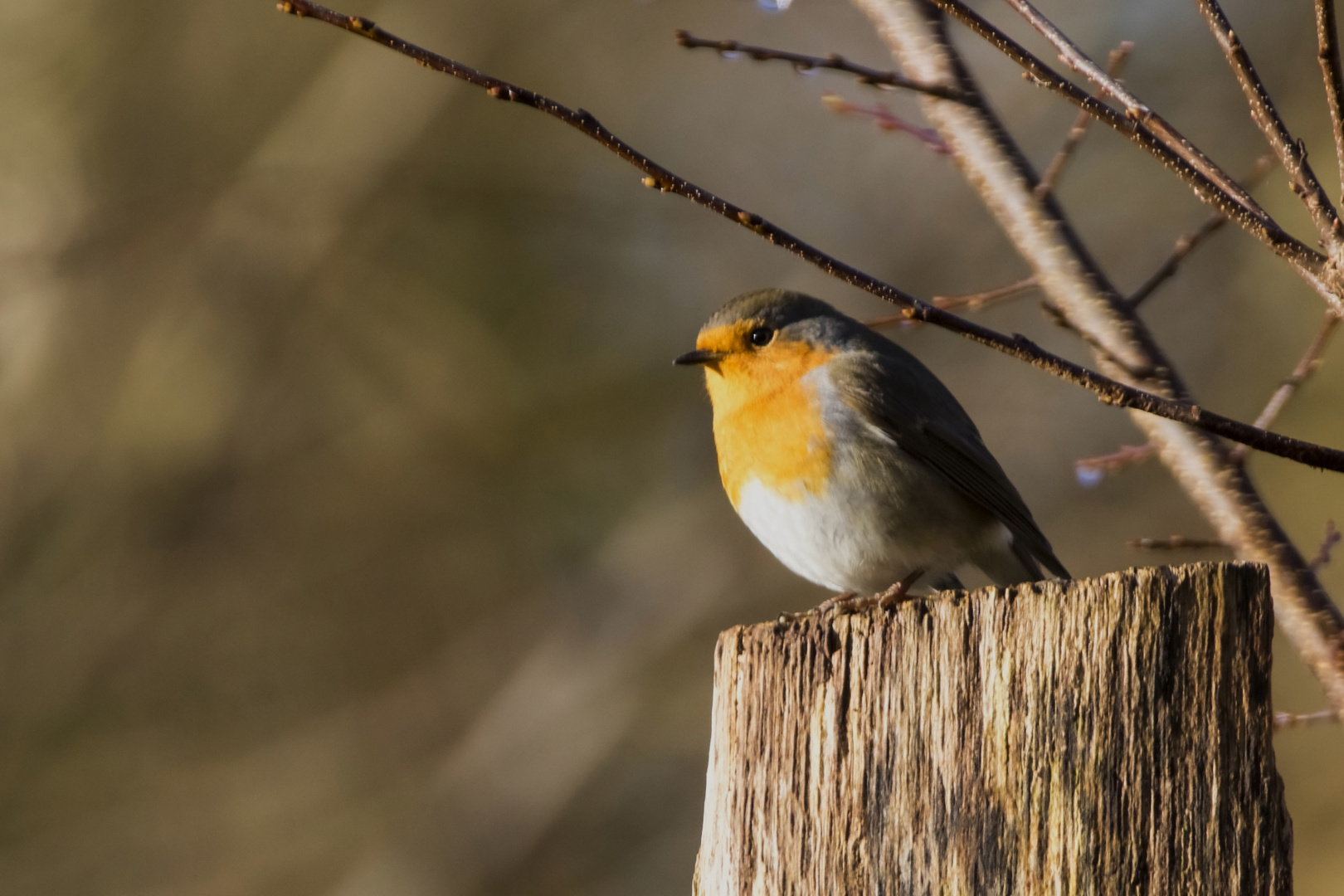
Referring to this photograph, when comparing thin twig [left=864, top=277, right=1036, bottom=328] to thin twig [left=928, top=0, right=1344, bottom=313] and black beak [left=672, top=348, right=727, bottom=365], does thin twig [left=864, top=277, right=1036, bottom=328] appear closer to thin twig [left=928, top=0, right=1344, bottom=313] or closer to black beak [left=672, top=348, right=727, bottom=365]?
black beak [left=672, top=348, right=727, bottom=365]

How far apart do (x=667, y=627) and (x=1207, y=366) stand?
163 inches

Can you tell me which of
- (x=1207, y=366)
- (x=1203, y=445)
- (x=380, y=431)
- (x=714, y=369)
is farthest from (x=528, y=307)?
(x=1203, y=445)

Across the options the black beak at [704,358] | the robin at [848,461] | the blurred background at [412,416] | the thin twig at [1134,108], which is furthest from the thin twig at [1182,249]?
the blurred background at [412,416]

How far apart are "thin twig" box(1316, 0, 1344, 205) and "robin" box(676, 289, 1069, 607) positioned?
1834 mm

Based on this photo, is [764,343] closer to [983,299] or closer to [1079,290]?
[983,299]

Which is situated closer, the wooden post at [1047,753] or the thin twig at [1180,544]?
the wooden post at [1047,753]

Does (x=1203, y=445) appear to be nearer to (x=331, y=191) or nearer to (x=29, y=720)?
(x=331, y=191)

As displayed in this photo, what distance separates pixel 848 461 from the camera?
360 centimetres

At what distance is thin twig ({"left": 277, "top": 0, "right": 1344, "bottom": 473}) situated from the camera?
175 centimetres

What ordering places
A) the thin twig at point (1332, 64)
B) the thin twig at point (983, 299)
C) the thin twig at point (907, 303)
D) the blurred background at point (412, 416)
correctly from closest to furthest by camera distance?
the thin twig at point (1332, 64) < the thin twig at point (907, 303) < the thin twig at point (983, 299) < the blurred background at point (412, 416)

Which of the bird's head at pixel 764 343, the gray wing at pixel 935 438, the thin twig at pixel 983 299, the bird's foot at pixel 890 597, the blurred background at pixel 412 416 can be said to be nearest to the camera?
the bird's foot at pixel 890 597

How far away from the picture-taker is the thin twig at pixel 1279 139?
1688mm

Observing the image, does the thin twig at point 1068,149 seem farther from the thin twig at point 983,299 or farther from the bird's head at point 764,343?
the bird's head at point 764,343

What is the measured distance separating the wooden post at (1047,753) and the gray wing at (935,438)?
1655 mm
